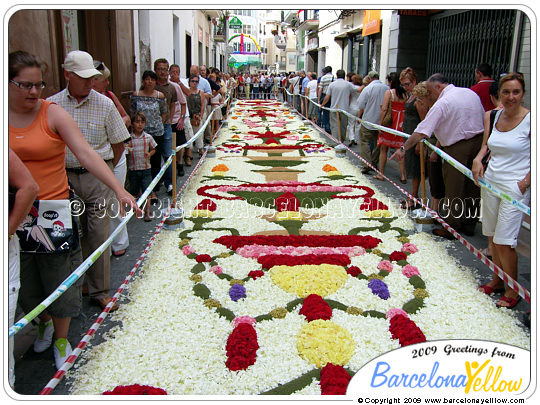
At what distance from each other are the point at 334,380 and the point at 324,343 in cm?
37

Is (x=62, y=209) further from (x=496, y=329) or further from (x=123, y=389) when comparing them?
(x=496, y=329)

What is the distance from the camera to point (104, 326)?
11.2ft

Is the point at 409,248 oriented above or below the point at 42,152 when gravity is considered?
below

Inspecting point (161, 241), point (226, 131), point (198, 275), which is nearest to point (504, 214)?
point (198, 275)

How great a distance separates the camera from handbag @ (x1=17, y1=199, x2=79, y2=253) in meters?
2.72

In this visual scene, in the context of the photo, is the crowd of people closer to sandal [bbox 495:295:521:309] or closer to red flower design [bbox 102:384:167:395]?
sandal [bbox 495:295:521:309]

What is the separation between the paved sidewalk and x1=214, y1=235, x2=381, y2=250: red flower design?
0.82 m

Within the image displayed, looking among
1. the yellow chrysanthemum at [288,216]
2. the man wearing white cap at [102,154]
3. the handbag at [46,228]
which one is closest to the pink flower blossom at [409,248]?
the yellow chrysanthemum at [288,216]

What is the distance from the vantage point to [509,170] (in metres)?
3.77

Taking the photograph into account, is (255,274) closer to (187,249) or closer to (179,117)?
(187,249)

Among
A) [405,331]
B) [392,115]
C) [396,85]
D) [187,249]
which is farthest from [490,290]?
[396,85]

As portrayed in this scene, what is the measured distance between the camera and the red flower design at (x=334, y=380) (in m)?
2.72

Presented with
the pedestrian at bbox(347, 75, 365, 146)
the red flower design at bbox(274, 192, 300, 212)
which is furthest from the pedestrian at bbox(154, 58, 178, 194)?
the pedestrian at bbox(347, 75, 365, 146)

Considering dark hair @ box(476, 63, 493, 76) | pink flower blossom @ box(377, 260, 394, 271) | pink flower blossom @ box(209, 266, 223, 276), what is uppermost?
dark hair @ box(476, 63, 493, 76)
